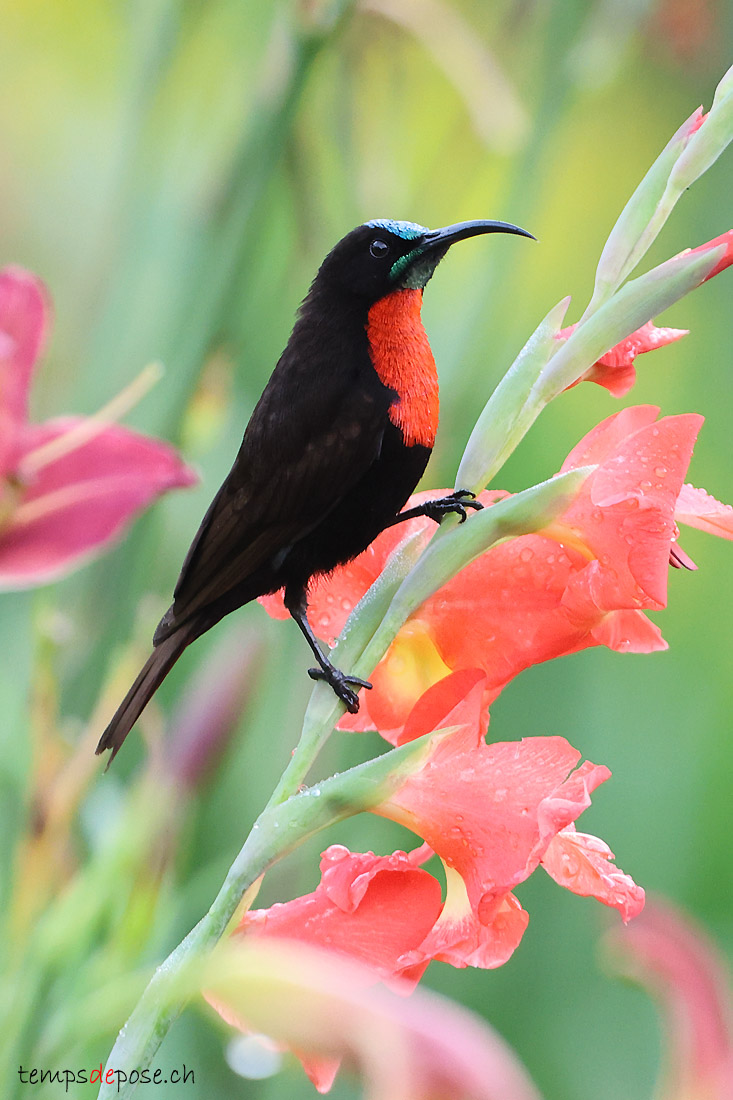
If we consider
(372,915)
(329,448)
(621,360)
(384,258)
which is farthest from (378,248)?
(372,915)

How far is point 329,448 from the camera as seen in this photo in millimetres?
498

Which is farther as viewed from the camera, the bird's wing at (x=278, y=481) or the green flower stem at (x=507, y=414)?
the bird's wing at (x=278, y=481)

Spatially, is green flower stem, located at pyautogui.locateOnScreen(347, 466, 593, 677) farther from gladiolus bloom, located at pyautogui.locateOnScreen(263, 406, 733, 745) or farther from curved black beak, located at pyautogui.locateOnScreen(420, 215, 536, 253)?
curved black beak, located at pyautogui.locateOnScreen(420, 215, 536, 253)

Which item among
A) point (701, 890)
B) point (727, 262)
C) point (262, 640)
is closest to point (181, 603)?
point (262, 640)

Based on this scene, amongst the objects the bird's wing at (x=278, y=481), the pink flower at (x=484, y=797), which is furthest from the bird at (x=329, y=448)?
the pink flower at (x=484, y=797)

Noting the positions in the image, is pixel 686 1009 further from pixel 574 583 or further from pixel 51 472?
pixel 51 472

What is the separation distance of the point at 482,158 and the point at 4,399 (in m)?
0.58

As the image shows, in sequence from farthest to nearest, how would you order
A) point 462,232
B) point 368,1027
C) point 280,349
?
point 280,349 → point 462,232 → point 368,1027

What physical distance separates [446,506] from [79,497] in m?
0.13

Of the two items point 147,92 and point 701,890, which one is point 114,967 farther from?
point 701,890

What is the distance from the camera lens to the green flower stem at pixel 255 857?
0.87 feet

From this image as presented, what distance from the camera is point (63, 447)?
329 mm

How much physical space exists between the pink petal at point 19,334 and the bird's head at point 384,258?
233 millimetres

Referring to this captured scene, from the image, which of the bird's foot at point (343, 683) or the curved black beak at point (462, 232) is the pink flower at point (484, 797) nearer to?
the bird's foot at point (343, 683)
